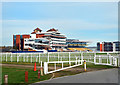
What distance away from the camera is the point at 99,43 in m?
187

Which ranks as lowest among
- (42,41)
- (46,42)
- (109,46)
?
(109,46)

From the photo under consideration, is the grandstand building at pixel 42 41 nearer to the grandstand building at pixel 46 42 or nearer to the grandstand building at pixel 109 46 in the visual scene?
the grandstand building at pixel 46 42

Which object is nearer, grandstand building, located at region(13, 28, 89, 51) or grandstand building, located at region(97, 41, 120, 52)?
grandstand building, located at region(13, 28, 89, 51)

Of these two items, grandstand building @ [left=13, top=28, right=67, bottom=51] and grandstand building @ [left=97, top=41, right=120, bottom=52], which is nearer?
A: grandstand building @ [left=13, top=28, right=67, bottom=51]

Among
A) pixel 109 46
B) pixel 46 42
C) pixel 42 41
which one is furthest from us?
pixel 109 46

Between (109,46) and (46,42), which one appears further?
(109,46)

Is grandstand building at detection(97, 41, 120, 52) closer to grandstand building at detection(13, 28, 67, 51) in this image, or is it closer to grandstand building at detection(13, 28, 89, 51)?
grandstand building at detection(13, 28, 89, 51)

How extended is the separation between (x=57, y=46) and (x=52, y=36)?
8.56 metres

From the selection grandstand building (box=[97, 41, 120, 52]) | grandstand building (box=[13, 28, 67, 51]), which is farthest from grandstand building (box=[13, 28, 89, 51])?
grandstand building (box=[97, 41, 120, 52])

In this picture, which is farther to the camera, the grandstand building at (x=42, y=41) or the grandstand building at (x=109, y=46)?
the grandstand building at (x=109, y=46)

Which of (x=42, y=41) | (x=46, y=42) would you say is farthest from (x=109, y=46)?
(x=42, y=41)

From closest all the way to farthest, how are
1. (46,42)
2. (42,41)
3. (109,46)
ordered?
(42,41) → (46,42) → (109,46)

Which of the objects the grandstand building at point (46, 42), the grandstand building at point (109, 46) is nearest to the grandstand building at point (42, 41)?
the grandstand building at point (46, 42)

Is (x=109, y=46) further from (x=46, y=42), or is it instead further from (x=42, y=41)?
(x=42, y=41)
